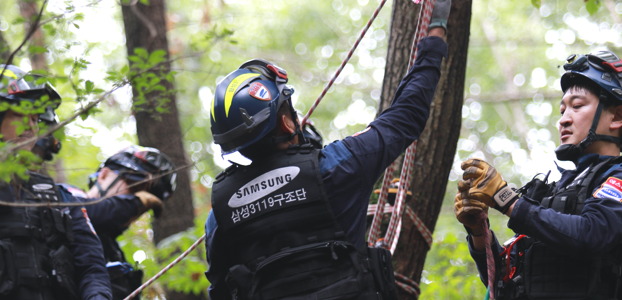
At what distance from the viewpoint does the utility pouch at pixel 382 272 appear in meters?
2.44

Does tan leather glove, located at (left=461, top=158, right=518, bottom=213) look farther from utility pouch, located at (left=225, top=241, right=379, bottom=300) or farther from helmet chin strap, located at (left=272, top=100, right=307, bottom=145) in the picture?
helmet chin strap, located at (left=272, top=100, right=307, bottom=145)

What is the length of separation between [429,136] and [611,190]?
1407mm

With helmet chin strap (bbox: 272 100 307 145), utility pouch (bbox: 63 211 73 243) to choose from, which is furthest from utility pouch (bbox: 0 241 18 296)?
helmet chin strap (bbox: 272 100 307 145)

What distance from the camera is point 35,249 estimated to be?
333cm

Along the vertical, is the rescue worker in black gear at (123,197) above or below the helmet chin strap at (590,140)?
below

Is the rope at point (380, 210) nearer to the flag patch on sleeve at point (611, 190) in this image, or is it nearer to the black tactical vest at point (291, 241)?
the black tactical vest at point (291, 241)

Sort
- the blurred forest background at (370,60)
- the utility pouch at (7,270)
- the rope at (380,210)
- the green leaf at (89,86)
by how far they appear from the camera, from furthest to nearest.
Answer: the blurred forest background at (370,60) → the rope at (380,210) → the green leaf at (89,86) → the utility pouch at (7,270)

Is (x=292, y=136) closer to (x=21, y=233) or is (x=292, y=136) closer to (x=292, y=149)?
(x=292, y=149)

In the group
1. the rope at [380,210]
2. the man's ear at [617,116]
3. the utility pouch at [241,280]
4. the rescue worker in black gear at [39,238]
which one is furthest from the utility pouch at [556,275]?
the rescue worker in black gear at [39,238]

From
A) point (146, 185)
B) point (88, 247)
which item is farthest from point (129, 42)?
point (88, 247)

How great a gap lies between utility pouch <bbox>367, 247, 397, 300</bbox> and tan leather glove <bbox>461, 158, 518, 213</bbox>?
0.52m

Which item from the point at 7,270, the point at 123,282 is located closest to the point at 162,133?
the point at 123,282

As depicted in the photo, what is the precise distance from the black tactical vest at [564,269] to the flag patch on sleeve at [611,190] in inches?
4.0

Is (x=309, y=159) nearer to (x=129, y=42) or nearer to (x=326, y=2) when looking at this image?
(x=129, y=42)
